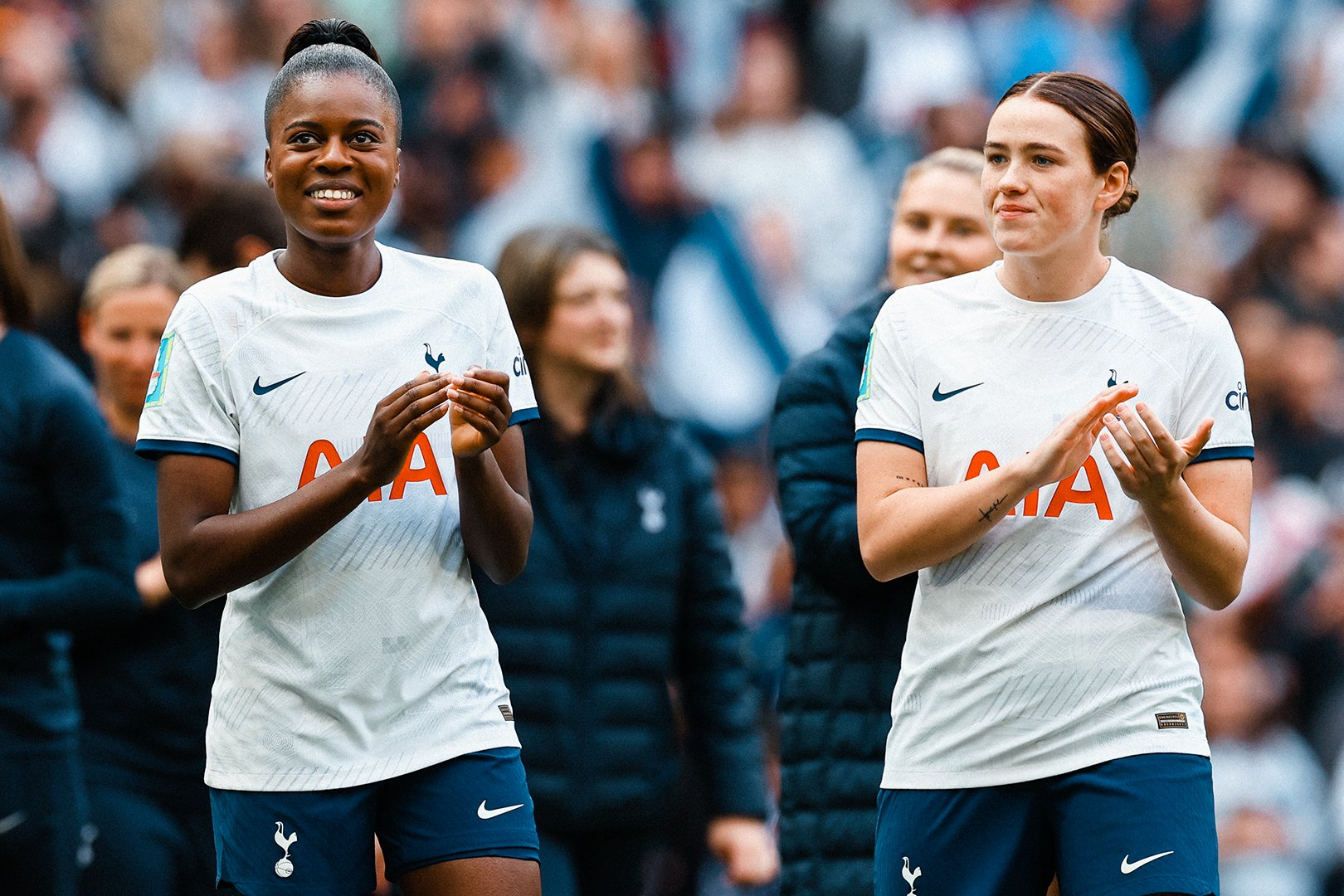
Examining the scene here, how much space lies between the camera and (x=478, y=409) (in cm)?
336

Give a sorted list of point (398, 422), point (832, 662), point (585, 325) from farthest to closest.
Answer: point (585, 325) < point (832, 662) < point (398, 422)

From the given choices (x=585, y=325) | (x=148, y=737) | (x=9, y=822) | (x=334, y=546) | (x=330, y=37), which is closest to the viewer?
(x=334, y=546)

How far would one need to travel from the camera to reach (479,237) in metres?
10.3

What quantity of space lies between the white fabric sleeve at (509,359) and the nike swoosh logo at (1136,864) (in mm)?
1397

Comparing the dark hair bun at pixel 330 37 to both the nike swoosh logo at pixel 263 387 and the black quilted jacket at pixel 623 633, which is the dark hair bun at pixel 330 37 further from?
the black quilted jacket at pixel 623 633

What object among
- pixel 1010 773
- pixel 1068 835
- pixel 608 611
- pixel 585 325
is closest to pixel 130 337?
pixel 585 325

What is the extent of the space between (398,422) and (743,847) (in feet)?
7.66

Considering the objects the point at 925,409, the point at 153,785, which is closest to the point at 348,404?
the point at 925,409

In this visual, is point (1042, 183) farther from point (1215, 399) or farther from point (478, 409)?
point (478, 409)

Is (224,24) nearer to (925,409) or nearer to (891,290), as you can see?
(891,290)

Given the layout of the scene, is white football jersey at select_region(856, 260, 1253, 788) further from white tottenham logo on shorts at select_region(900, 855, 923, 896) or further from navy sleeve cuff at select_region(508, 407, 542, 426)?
navy sleeve cuff at select_region(508, 407, 542, 426)

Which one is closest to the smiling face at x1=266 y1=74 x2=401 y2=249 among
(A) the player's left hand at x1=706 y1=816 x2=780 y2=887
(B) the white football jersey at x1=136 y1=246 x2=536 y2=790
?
(B) the white football jersey at x1=136 y1=246 x2=536 y2=790

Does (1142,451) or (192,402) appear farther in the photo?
(192,402)

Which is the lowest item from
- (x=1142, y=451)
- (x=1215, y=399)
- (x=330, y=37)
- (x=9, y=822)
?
(x=9, y=822)
